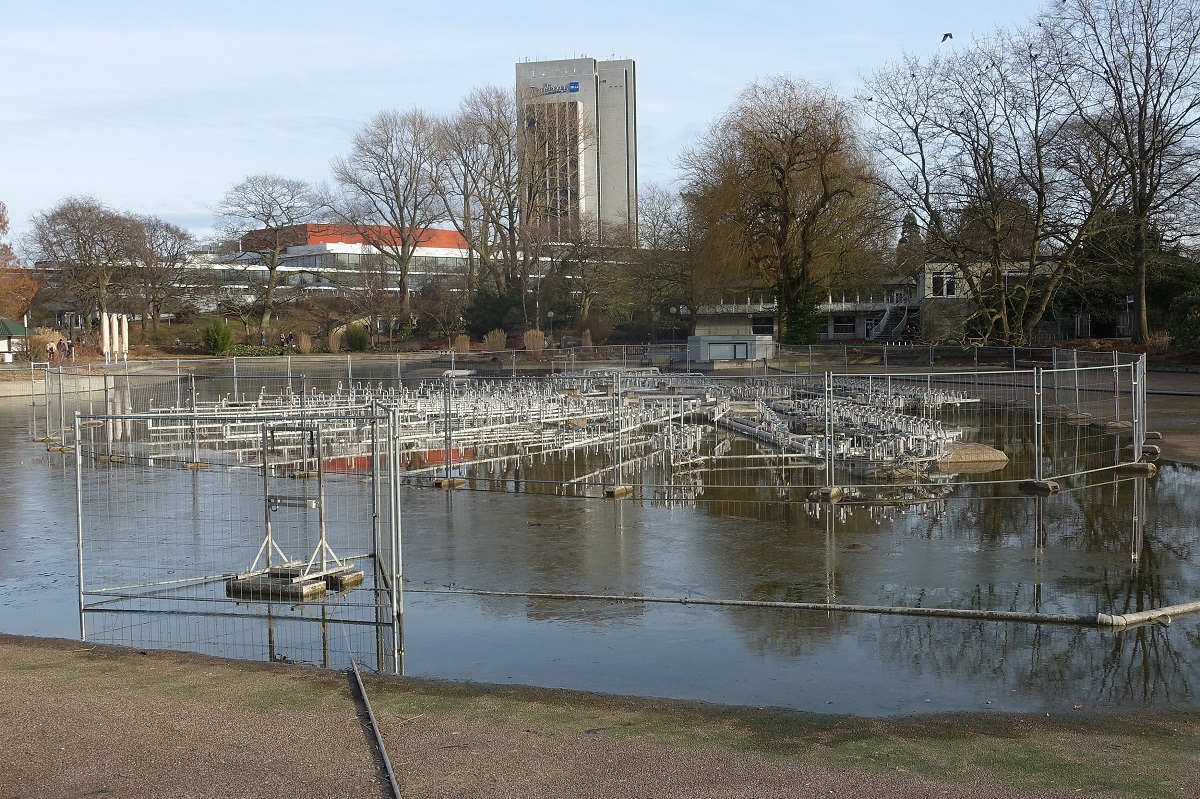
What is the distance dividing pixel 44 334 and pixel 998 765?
58.7 meters

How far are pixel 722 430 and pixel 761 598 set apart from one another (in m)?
15.3

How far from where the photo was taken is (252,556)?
1209 cm

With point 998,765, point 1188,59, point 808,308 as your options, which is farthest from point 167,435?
point 1188,59

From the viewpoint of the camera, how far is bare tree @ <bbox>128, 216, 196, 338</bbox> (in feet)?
224

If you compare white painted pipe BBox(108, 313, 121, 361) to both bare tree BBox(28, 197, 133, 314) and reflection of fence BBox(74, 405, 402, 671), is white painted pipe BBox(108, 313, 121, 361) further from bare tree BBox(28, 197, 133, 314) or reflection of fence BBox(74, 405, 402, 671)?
reflection of fence BBox(74, 405, 402, 671)

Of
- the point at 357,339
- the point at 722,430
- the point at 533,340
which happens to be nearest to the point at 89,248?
the point at 357,339

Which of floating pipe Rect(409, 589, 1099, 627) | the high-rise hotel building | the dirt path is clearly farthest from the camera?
the high-rise hotel building

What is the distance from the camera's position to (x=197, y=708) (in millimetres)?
7191

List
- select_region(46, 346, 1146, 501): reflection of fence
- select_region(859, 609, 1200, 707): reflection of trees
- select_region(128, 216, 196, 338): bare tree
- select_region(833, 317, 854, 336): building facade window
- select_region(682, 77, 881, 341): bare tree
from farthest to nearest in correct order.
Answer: select_region(833, 317, 854, 336): building facade window, select_region(128, 216, 196, 338): bare tree, select_region(682, 77, 881, 341): bare tree, select_region(46, 346, 1146, 501): reflection of fence, select_region(859, 609, 1200, 707): reflection of trees

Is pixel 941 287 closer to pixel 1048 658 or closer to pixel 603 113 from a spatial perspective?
pixel 1048 658

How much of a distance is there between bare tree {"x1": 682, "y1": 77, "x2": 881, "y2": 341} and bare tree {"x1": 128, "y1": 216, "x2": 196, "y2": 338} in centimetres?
3533

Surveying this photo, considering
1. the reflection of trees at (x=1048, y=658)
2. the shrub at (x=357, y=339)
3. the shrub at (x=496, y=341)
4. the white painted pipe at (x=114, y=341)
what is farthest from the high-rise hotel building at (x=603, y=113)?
the reflection of trees at (x=1048, y=658)

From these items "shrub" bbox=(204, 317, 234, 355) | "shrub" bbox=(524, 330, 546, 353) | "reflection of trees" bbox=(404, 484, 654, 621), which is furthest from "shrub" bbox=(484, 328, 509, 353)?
"reflection of trees" bbox=(404, 484, 654, 621)

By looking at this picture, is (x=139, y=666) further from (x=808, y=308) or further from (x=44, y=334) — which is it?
(x=44, y=334)
